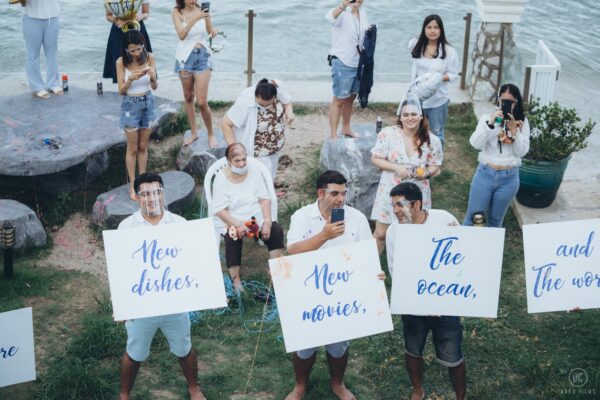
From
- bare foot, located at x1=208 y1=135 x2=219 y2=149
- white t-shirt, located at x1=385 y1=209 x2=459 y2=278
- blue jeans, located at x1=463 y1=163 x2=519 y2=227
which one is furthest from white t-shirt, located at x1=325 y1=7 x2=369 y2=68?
white t-shirt, located at x1=385 y1=209 x2=459 y2=278

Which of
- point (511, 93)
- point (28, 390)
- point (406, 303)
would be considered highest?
point (511, 93)

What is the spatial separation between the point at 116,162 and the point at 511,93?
438 cm

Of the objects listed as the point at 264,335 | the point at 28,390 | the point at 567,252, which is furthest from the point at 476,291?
the point at 28,390

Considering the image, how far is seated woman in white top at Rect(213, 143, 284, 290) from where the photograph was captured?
6965 millimetres

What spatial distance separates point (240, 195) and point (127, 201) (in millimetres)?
1553

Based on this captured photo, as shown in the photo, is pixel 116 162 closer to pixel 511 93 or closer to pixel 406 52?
pixel 511 93

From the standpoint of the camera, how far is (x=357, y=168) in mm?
8242

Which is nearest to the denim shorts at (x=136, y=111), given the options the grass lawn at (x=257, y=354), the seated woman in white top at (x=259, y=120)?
the seated woman in white top at (x=259, y=120)

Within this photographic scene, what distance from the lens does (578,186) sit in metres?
8.88

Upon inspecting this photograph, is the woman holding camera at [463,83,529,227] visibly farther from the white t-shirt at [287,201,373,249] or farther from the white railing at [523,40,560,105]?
the white railing at [523,40,560,105]

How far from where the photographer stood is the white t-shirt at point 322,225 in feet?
18.0

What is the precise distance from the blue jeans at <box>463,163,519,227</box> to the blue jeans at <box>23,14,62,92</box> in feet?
16.6

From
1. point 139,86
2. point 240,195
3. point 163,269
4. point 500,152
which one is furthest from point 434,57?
point 163,269

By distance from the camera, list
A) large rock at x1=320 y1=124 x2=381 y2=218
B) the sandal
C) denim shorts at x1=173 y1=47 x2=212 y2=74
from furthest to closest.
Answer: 1. the sandal
2. denim shorts at x1=173 y1=47 x2=212 y2=74
3. large rock at x1=320 y1=124 x2=381 y2=218
